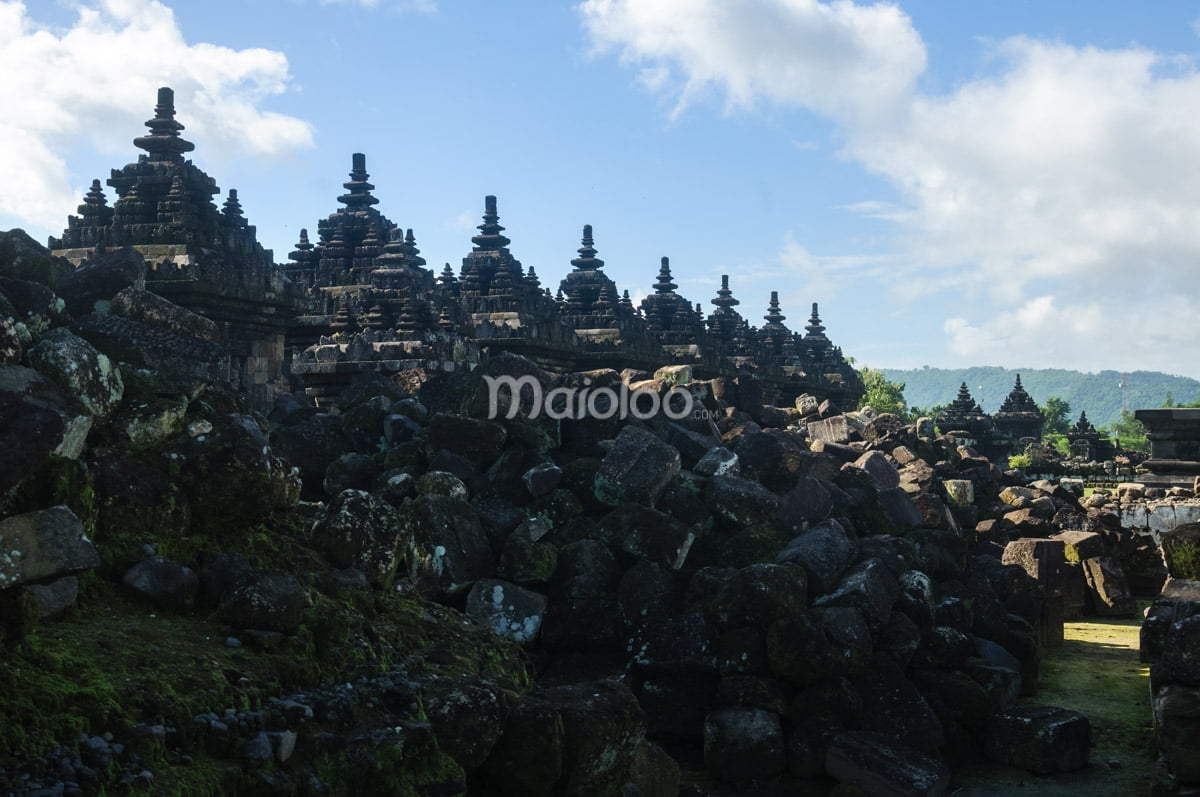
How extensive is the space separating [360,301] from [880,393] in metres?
53.4

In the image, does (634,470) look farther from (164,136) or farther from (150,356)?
(164,136)

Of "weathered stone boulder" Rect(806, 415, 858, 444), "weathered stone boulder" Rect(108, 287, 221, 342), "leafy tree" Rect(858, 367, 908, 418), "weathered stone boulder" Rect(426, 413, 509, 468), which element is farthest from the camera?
"leafy tree" Rect(858, 367, 908, 418)

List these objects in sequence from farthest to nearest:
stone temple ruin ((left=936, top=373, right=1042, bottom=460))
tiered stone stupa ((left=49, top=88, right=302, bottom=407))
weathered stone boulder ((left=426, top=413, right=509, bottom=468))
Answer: stone temple ruin ((left=936, top=373, right=1042, bottom=460)), tiered stone stupa ((left=49, top=88, right=302, bottom=407)), weathered stone boulder ((left=426, top=413, right=509, bottom=468))

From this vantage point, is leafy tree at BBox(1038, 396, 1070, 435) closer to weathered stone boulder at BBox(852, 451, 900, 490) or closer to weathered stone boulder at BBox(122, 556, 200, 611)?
weathered stone boulder at BBox(852, 451, 900, 490)

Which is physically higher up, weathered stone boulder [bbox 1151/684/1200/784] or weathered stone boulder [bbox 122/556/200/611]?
weathered stone boulder [bbox 122/556/200/611]

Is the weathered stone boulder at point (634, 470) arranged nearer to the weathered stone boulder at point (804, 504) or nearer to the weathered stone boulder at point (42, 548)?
the weathered stone boulder at point (804, 504)

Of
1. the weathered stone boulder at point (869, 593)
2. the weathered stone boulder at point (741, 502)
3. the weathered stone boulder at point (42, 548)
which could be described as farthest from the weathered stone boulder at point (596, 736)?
the weathered stone boulder at point (741, 502)

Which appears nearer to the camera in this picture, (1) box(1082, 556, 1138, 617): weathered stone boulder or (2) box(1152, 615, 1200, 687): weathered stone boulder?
(2) box(1152, 615, 1200, 687): weathered stone boulder

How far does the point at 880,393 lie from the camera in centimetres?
6688

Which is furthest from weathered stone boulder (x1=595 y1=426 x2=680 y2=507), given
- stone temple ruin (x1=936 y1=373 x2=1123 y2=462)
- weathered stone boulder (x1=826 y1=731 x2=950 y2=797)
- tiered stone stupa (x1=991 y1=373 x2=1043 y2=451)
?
tiered stone stupa (x1=991 y1=373 x2=1043 y2=451)

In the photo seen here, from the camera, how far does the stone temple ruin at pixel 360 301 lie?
13.3 meters

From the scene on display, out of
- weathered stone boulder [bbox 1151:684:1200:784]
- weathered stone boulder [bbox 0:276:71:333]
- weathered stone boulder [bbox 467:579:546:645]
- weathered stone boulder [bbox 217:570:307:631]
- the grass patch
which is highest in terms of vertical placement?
weathered stone boulder [bbox 0:276:71:333]

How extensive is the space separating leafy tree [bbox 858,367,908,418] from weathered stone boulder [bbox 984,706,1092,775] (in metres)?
48.8

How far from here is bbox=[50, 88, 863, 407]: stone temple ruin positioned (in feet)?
43.5
